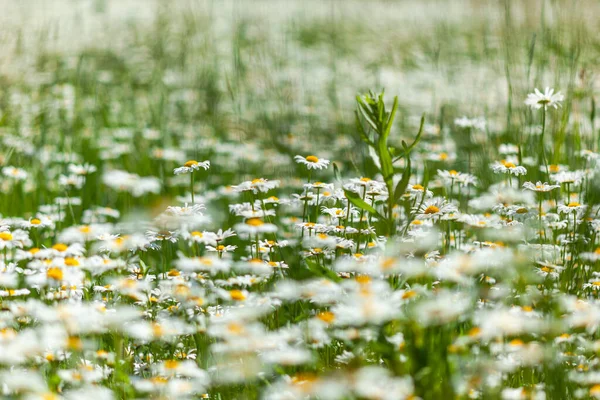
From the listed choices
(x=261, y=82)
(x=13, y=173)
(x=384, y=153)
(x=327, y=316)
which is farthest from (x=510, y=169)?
(x=261, y=82)

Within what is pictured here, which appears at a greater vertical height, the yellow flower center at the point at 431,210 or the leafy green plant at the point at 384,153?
the leafy green plant at the point at 384,153

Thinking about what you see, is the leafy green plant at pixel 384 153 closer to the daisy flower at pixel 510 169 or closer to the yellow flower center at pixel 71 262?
the daisy flower at pixel 510 169

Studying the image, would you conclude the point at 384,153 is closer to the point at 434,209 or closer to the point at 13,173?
the point at 434,209

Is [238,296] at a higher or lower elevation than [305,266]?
higher

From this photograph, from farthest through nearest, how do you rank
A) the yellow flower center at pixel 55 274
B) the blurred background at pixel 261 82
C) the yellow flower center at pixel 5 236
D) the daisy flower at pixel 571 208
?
the blurred background at pixel 261 82 → the daisy flower at pixel 571 208 → the yellow flower center at pixel 5 236 → the yellow flower center at pixel 55 274

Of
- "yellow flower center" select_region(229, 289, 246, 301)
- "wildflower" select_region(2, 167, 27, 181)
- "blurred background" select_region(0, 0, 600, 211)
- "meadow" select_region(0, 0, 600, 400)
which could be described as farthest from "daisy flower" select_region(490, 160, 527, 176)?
"wildflower" select_region(2, 167, 27, 181)

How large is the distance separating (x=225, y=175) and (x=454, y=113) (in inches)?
80.4

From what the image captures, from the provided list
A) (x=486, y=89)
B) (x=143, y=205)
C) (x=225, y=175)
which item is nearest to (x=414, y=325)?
(x=143, y=205)

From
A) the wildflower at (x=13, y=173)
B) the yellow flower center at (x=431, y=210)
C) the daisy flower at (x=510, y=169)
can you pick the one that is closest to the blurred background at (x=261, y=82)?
the wildflower at (x=13, y=173)

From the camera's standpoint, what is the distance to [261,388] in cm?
209

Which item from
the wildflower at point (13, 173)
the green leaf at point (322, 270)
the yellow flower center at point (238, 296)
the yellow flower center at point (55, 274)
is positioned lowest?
the wildflower at point (13, 173)

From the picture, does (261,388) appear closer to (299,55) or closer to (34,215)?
(34,215)

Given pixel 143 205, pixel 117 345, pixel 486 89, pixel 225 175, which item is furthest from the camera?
pixel 486 89

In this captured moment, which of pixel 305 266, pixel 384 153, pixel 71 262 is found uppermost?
pixel 384 153
